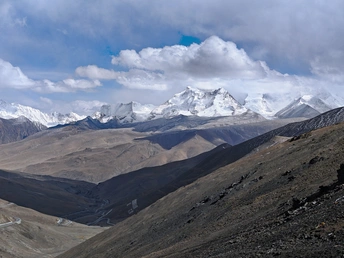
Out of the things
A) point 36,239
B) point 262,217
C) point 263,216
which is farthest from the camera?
point 36,239

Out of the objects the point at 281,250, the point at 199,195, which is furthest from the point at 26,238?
the point at 281,250

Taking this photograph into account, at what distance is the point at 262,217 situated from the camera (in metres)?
37.7

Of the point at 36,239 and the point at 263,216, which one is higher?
the point at 263,216

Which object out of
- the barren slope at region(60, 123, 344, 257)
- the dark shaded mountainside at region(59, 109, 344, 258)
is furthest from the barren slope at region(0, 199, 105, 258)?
the barren slope at region(60, 123, 344, 257)

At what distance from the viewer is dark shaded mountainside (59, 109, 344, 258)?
24230 millimetres

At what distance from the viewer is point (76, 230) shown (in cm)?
14712

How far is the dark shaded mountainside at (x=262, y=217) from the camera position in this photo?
24.2 meters

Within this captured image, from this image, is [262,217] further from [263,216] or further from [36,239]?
[36,239]

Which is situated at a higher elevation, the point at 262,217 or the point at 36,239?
the point at 262,217

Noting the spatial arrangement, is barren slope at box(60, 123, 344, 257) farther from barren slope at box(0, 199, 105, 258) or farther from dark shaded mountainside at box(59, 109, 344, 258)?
barren slope at box(0, 199, 105, 258)

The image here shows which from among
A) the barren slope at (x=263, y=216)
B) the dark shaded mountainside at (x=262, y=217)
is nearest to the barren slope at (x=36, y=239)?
the dark shaded mountainside at (x=262, y=217)

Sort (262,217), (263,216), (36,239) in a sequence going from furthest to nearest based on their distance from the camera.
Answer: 1. (36,239)
2. (263,216)
3. (262,217)

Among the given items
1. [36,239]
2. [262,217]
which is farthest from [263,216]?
[36,239]

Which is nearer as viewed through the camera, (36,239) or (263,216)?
(263,216)
